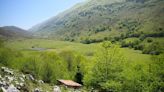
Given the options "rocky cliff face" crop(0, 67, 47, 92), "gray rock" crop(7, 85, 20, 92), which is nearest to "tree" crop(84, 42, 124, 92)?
"rocky cliff face" crop(0, 67, 47, 92)

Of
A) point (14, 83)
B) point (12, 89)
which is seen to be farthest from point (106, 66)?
point (12, 89)

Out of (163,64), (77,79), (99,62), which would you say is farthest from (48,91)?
(77,79)

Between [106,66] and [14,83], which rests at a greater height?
[14,83]

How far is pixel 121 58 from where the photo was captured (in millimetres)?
68500

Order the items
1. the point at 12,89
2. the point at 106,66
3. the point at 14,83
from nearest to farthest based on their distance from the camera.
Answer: the point at 12,89, the point at 14,83, the point at 106,66

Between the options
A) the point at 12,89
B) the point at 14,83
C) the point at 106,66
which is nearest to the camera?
the point at 12,89

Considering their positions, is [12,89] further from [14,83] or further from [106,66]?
[106,66]

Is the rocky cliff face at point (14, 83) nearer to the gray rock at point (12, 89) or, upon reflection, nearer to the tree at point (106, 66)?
the gray rock at point (12, 89)

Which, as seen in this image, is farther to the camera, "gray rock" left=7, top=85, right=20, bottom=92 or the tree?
the tree

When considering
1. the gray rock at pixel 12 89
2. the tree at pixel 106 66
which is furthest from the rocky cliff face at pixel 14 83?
the tree at pixel 106 66

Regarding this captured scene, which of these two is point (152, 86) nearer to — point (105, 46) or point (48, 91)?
point (105, 46)

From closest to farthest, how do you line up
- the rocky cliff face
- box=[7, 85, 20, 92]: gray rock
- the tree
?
box=[7, 85, 20, 92]: gray rock → the rocky cliff face → the tree

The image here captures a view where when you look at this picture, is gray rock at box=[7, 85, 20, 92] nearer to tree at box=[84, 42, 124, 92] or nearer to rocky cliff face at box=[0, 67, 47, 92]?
rocky cliff face at box=[0, 67, 47, 92]

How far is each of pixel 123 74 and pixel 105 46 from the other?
29.1 feet
